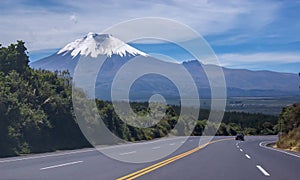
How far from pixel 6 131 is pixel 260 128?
303ft

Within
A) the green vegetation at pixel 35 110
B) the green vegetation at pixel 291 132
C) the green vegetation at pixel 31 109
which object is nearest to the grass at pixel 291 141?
the green vegetation at pixel 291 132

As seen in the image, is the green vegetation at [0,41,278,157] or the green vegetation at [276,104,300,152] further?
the green vegetation at [276,104,300,152]

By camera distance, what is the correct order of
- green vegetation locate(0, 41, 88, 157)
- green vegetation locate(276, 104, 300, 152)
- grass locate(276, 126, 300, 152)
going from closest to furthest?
green vegetation locate(0, 41, 88, 157)
grass locate(276, 126, 300, 152)
green vegetation locate(276, 104, 300, 152)

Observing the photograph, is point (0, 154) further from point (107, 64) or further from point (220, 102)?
point (220, 102)

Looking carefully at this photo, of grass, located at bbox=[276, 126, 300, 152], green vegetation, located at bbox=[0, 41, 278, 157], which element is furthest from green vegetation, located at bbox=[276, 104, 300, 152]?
green vegetation, located at bbox=[0, 41, 278, 157]

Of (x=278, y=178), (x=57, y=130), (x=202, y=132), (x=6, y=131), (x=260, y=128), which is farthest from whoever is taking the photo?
(x=260, y=128)

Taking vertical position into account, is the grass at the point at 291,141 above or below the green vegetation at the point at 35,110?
below

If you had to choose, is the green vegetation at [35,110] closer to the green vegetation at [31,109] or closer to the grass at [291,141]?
the green vegetation at [31,109]

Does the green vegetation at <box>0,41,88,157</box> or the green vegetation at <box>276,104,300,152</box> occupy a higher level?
the green vegetation at <box>0,41,88,157</box>

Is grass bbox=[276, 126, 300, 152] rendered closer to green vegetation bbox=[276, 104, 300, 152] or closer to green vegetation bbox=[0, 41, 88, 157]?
green vegetation bbox=[276, 104, 300, 152]

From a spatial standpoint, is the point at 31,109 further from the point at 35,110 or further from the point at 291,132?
the point at 291,132

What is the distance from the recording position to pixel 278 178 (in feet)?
47.5

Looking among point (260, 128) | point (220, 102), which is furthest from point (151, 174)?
point (260, 128)

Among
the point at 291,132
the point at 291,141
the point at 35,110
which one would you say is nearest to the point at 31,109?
the point at 35,110
